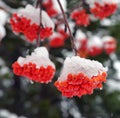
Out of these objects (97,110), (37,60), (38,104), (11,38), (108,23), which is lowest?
(97,110)

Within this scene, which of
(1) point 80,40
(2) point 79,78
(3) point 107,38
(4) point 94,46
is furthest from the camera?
(3) point 107,38

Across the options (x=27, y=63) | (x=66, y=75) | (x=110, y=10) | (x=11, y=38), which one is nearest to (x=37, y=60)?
(x=27, y=63)

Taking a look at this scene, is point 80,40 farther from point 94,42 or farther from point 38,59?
point 38,59

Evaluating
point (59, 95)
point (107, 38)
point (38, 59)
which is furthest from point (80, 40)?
point (38, 59)

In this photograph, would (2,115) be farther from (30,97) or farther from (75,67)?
(75,67)

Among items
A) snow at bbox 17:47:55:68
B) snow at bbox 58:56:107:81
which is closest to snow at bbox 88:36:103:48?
snow at bbox 17:47:55:68

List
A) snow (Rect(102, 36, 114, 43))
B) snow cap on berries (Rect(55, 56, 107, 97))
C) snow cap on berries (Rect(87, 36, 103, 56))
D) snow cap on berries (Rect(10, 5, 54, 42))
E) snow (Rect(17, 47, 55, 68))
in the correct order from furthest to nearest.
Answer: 1. snow (Rect(102, 36, 114, 43))
2. snow cap on berries (Rect(87, 36, 103, 56))
3. snow cap on berries (Rect(10, 5, 54, 42))
4. snow (Rect(17, 47, 55, 68))
5. snow cap on berries (Rect(55, 56, 107, 97))

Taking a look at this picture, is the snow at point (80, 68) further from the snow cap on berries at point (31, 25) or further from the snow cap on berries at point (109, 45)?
the snow cap on berries at point (109, 45)

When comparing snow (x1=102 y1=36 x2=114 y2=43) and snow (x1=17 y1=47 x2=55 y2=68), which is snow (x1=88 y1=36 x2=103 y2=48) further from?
snow (x1=17 y1=47 x2=55 y2=68)
